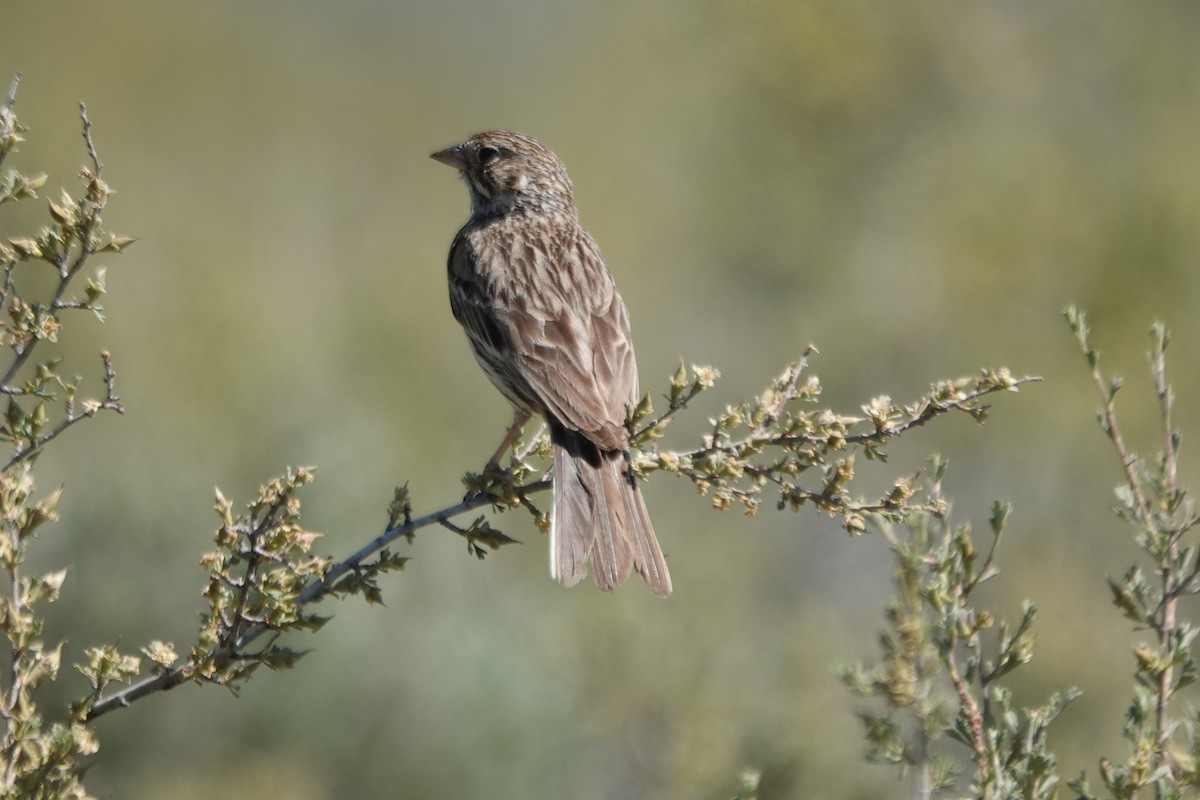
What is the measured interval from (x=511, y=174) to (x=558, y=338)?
1.61 m

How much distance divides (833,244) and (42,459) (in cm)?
807

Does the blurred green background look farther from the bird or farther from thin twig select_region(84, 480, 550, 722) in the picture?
thin twig select_region(84, 480, 550, 722)

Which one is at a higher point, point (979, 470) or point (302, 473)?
point (979, 470)

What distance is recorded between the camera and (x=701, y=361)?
18.3 m

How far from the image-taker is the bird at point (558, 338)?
15.4 feet

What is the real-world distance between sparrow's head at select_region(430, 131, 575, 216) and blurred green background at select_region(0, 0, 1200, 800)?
138 inches

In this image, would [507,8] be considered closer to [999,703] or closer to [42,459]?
[42,459]

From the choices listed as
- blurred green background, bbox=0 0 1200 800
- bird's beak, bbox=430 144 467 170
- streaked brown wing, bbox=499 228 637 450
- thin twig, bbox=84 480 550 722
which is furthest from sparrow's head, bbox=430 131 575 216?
blurred green background, bbox=0 0 1200 800

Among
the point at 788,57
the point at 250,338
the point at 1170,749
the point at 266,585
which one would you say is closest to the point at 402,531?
the point at 266,585

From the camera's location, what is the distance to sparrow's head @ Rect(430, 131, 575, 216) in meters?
6.91

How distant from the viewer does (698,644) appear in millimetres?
10047

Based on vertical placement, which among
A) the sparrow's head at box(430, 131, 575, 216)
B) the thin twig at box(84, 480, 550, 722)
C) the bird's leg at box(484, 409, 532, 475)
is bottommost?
the thin twig at box(84, 480, 550, 722)

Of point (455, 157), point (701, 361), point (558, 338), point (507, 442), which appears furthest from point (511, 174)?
point (701, 361)

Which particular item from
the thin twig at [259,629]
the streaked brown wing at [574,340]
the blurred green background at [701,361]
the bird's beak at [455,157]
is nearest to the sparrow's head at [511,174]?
the bird's beak at [455,157]
